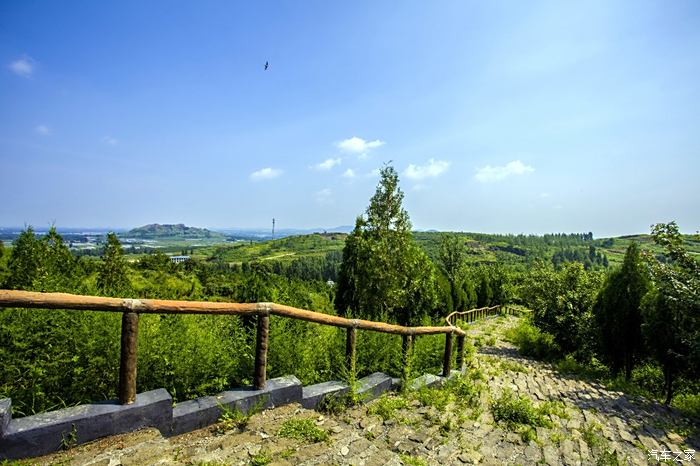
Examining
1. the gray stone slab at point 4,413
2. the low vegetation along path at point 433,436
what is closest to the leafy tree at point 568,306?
the low vegetation along path at point 433,436

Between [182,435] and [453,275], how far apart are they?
35274 millimetres

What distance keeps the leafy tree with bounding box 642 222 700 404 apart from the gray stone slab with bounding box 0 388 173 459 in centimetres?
990

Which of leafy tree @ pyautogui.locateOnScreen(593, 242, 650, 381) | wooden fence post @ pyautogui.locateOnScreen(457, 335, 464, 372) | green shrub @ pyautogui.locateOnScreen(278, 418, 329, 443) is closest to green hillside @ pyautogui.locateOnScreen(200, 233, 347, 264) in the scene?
leafy tree @ pyautogui.locateOnScreen(593, 242, 650, 381)

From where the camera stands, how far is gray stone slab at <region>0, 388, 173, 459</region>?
237 cm

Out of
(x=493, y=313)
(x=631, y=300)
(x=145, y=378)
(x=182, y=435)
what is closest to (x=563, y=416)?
(x=182, y=435)

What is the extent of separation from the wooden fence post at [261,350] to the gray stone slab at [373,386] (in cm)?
146

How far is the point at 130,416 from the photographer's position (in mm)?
2812

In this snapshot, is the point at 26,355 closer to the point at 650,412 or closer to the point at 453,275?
the point at 650,412

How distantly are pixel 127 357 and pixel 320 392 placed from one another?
2215mm

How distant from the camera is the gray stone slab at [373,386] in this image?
4568mm

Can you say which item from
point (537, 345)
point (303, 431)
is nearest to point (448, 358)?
point (303, 431)

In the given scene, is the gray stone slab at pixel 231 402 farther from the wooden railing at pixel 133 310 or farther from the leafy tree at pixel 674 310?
the leafy tree at pixel 674 310

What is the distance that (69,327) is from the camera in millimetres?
2926

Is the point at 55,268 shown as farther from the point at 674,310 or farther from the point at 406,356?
the point at 674,310
